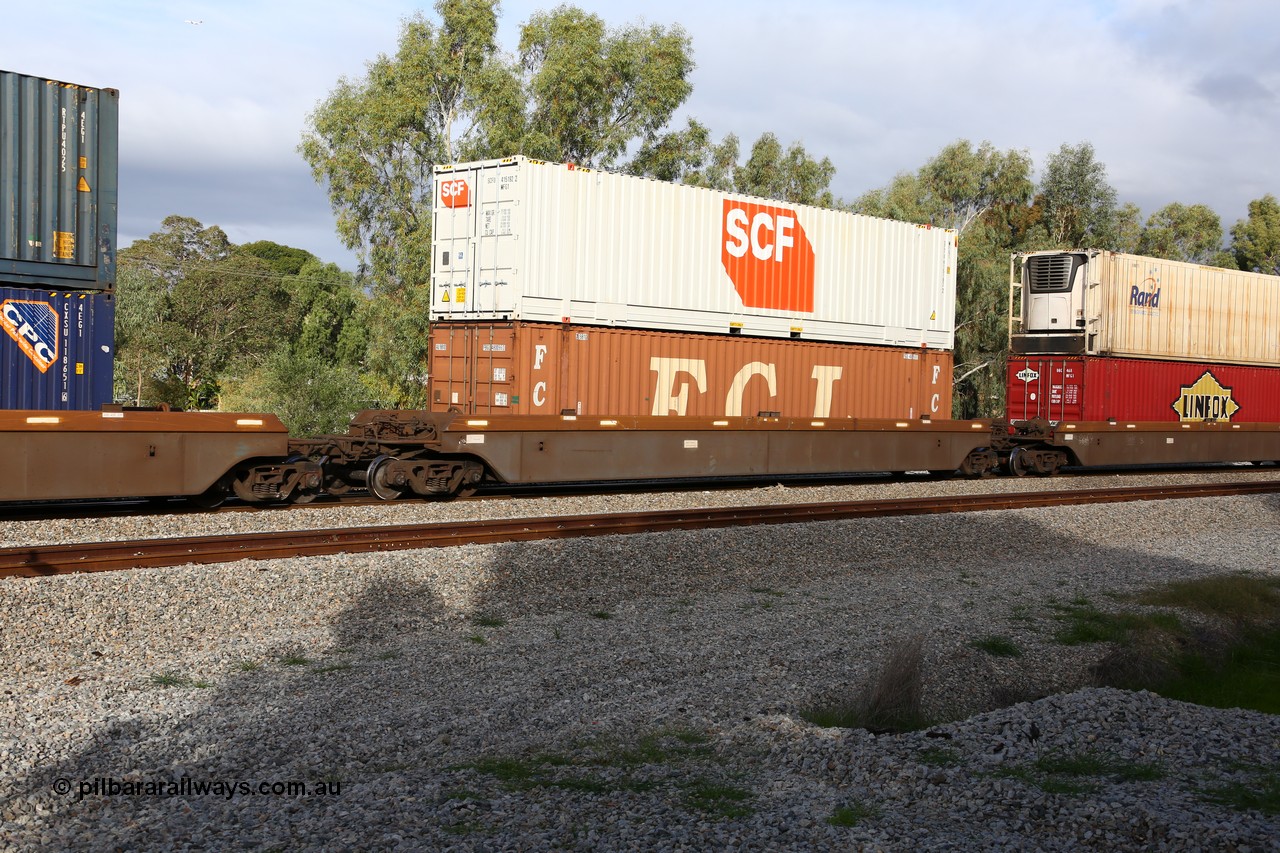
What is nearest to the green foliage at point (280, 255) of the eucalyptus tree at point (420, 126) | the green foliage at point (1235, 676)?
the eucalyptus tree at point (420, 126)

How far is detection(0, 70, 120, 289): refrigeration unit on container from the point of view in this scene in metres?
12.6

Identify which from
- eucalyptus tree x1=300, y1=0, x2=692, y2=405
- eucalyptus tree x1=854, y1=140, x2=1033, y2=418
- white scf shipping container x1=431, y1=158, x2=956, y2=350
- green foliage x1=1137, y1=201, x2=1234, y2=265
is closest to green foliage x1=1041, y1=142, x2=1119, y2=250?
eucalyptus tree x1=854, y1=140, x2=1033, y2=418

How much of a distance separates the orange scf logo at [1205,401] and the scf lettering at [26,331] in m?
22.9

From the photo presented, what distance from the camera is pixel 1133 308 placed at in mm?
23516

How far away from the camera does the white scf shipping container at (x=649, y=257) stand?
16.2 m

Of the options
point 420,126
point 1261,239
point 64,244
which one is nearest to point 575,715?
point 64,244

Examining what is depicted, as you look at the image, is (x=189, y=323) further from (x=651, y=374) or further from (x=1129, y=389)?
(x=1129, y=389)

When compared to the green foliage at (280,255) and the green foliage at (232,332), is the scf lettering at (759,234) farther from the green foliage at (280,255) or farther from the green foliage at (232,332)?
the green foliage at (280,255)

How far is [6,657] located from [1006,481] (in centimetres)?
1824

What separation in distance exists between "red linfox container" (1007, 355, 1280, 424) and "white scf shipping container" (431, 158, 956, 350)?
509 centimetres

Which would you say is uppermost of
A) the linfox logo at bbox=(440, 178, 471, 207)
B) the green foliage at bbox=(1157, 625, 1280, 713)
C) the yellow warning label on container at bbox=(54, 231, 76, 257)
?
the linfox logo at bbox=(440, 178, 471, 207)

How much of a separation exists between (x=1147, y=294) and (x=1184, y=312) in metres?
1.68

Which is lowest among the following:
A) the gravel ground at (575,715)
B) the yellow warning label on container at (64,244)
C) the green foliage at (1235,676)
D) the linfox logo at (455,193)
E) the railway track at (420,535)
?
the green foliage at (1235,676)

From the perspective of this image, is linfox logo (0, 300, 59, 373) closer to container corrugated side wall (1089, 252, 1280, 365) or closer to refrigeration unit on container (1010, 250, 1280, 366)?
refrigeration unit on container (1010, 250, 1280, 366)
